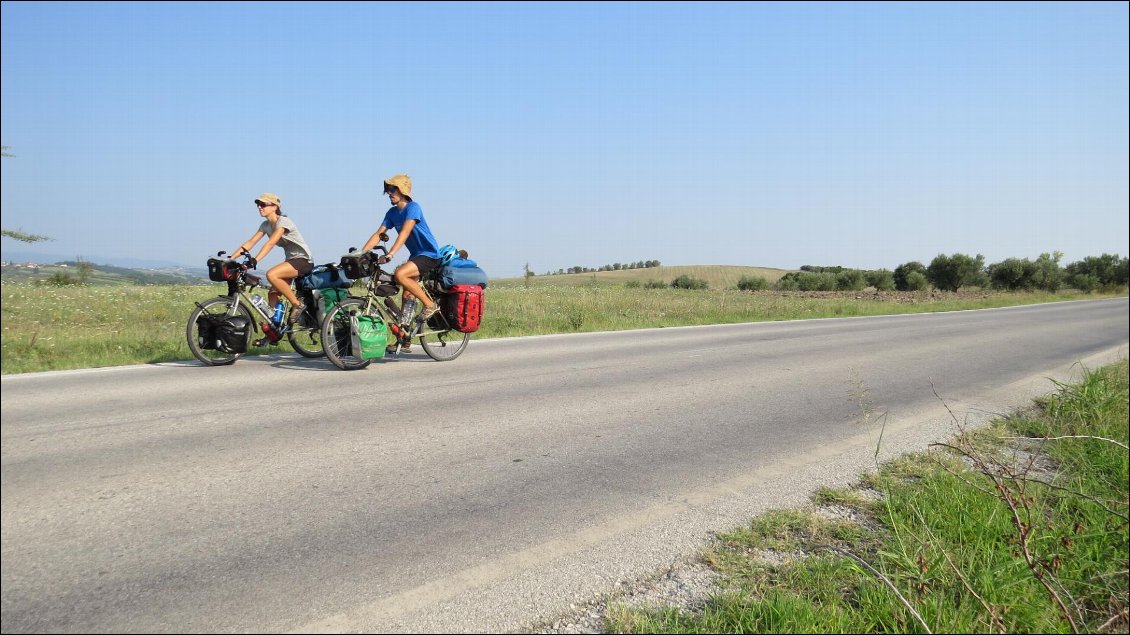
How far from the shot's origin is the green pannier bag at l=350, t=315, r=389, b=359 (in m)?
7.16

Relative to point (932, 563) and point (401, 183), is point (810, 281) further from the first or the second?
point (932, 563)

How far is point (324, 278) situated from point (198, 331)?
1.46 meters

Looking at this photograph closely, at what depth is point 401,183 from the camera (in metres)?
7.46

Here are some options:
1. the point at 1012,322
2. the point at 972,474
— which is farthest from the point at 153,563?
the point at 1012,322

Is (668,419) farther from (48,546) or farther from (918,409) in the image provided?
(48,546)

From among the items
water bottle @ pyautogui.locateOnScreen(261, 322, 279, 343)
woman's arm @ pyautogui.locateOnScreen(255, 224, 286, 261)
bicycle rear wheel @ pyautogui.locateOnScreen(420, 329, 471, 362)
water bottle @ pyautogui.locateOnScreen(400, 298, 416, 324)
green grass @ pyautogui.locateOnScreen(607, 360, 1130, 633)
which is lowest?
green grass @ pyautogui.locateOnScreen(607, 360, 1130, 633)

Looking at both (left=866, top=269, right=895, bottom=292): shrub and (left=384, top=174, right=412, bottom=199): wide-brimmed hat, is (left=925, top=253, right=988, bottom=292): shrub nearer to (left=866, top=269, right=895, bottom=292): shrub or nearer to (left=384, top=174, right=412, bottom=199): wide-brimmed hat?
(left=866, top=269, right=895, bottom=292): shrub

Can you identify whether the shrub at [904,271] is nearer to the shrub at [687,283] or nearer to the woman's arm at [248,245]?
the shrub at [687,283]

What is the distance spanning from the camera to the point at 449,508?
3488 mm

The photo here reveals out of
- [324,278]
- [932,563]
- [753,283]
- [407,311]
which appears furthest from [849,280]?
[932,563]

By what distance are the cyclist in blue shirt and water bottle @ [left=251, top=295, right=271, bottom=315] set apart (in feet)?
4.34

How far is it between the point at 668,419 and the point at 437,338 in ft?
12.1

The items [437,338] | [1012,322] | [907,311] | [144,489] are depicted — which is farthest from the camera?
[907,311]

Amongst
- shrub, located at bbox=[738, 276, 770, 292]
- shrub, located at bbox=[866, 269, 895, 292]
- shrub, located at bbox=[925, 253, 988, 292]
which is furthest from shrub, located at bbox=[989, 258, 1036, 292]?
shrub, located at bbox=[738, 276, 770, 292]
